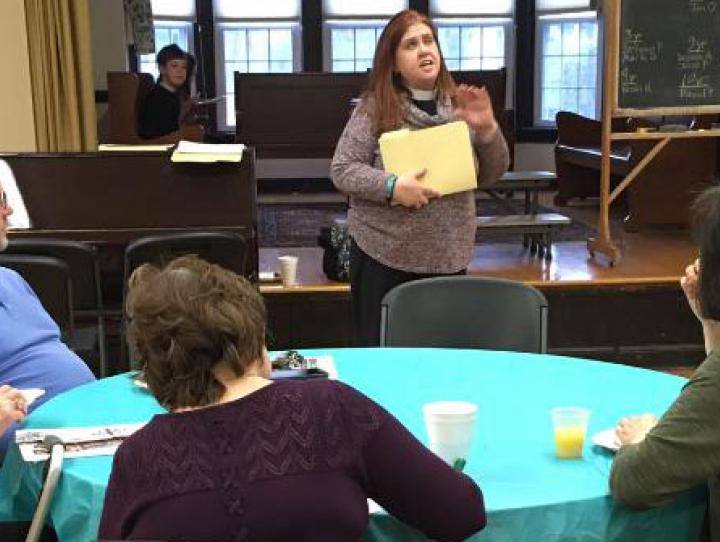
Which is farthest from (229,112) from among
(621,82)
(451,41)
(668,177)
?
(621,82)

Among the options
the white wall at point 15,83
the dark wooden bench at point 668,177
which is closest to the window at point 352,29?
the dark wooden bench at point 668,177

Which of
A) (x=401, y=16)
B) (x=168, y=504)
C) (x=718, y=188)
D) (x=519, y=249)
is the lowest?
(x=519, y=249)

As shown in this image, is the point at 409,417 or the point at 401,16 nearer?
the point at 409,417

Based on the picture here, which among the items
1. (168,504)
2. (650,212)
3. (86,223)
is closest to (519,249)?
(650,212)

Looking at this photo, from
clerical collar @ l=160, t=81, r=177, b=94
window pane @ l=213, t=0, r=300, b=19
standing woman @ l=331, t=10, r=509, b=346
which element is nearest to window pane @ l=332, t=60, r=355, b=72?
window pane @ l=213, t=0, r=300, b=19

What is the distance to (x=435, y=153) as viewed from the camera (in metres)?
2.91

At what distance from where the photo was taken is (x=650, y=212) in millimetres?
6895

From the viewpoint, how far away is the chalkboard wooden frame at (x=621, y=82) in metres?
5.24

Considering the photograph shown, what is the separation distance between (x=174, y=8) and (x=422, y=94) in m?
7.17

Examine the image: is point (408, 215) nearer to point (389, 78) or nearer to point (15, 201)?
point (389, 78)

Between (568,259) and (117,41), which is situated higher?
(117,41)

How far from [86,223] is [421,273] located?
208 cm

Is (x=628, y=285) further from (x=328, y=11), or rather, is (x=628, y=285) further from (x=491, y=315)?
(x=328, y=11)

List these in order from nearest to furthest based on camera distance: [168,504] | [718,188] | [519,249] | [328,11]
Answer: [168,504] < [718,188] < [519,249] < [328,11]
